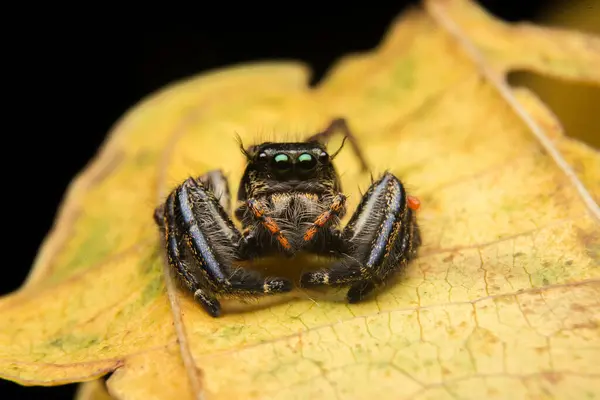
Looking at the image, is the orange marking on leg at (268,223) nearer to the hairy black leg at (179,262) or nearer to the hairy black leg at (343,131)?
the hairy black leg at (179,262)

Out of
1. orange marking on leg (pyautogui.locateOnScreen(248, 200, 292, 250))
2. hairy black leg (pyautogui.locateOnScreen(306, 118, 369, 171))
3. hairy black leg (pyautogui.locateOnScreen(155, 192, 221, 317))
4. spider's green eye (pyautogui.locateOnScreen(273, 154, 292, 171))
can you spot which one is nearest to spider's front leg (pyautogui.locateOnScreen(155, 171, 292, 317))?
hairy black leg (pyautogui.locateOnScreen(155, 192, 221, 317))

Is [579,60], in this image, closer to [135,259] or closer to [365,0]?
[365,0]

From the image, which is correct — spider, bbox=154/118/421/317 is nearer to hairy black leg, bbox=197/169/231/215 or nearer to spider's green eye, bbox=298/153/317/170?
spider's green eye, bbox=298/153/317/170

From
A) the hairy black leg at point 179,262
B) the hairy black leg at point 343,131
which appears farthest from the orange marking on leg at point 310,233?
the hairy black leg at point 343,131

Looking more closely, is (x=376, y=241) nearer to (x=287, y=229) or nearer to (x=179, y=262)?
(x=287, y=229)

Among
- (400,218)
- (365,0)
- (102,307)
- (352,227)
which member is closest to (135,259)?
(102,307)

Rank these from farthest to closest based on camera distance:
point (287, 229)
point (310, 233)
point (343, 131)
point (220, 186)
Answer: point (343, 131), point (220, 186), point (287, 229), point (310, 233)

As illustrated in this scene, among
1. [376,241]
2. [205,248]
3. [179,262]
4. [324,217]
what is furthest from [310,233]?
[179,262]
